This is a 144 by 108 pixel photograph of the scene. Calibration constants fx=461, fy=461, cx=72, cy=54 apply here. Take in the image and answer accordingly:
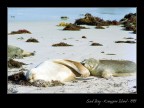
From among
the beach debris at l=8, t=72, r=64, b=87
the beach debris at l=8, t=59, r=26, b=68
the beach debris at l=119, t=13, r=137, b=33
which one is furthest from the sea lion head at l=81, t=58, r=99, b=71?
the beach debris at l=8, t=59, r=26, b=68

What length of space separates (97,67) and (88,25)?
0.55 meters

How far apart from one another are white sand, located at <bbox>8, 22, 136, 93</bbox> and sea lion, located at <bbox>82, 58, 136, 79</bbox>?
52mm

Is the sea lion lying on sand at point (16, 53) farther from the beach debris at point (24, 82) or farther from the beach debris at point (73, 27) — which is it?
the beach debris at point (73, 27)

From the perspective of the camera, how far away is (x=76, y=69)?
223 inches

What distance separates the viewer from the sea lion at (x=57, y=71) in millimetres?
5555

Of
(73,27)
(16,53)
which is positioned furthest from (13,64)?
(73,27)

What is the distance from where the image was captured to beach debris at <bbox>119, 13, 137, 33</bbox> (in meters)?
5.59

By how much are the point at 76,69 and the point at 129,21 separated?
2.86ft

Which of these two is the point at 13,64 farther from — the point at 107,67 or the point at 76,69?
the point at 107,67

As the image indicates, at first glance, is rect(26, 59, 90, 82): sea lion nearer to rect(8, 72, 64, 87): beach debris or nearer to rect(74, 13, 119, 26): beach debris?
rect(8, 72, 64, 87): beach debris

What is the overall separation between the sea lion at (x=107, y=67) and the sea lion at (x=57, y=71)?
0.08 metres

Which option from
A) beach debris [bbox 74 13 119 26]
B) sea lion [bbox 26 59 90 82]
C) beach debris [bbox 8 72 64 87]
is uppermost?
beach debris [bbox 74 13 119 26]

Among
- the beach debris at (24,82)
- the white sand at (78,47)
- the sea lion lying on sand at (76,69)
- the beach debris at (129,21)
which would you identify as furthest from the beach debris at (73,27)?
the beach debris at (24,82)

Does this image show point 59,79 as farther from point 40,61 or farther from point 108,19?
point 108,19
